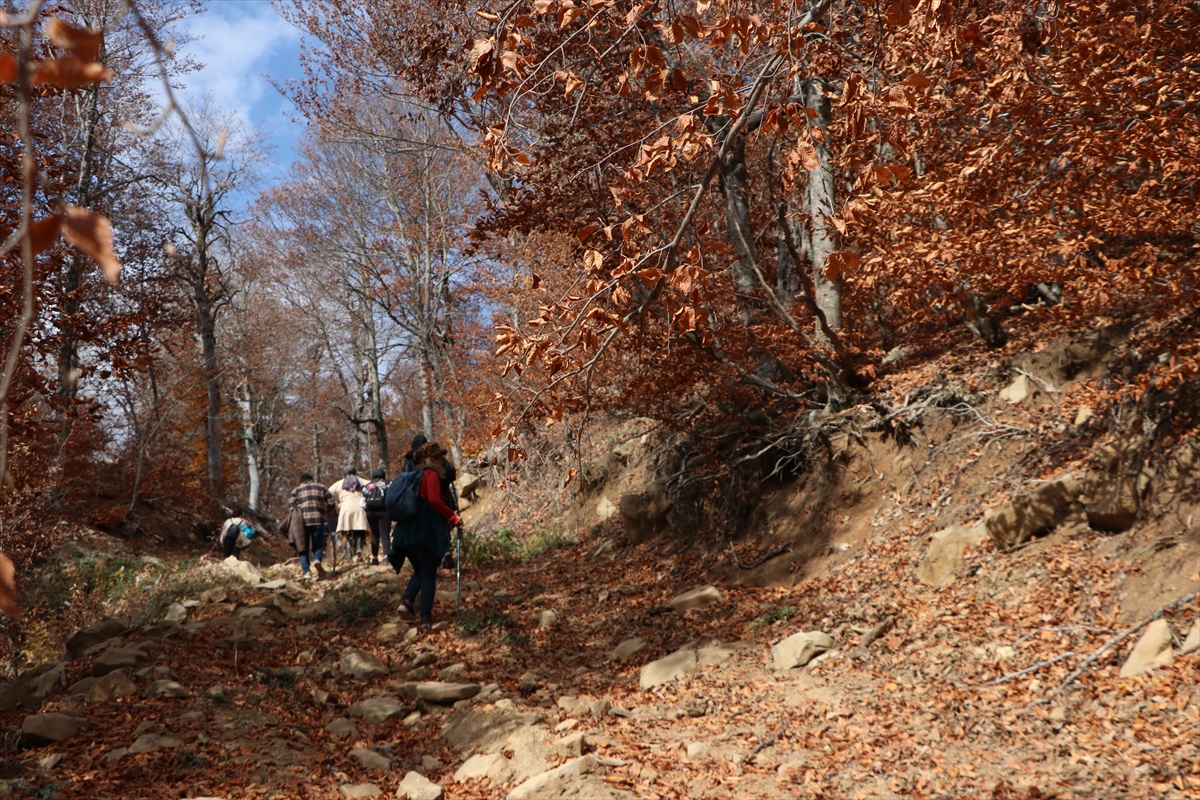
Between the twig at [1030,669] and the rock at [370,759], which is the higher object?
the rock at [370,759]

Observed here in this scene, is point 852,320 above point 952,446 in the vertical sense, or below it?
above

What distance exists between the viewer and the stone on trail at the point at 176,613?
9.53 metres

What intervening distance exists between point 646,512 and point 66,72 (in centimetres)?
1128

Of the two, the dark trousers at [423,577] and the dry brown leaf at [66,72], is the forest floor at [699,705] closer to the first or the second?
the dark trousers at [423,577]

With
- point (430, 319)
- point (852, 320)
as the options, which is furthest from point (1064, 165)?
point (430, 319)

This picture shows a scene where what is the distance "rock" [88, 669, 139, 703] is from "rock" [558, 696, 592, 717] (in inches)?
135

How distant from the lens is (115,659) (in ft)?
24.3

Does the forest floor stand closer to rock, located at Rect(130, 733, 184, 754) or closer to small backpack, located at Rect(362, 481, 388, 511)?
rock, located at Rect(130, 733, 184, 754)

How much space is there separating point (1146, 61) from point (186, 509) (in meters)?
22.2

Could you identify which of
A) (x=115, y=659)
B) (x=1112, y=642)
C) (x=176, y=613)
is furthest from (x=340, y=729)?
(x=1112, y=642)

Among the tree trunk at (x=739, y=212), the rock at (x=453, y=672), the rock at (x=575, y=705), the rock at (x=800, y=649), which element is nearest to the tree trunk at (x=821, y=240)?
the tree trunk at (x=739, y=212)

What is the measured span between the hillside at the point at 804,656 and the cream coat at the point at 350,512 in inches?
131

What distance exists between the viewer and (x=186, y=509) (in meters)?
21.8

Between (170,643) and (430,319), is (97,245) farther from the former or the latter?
(430,319)
